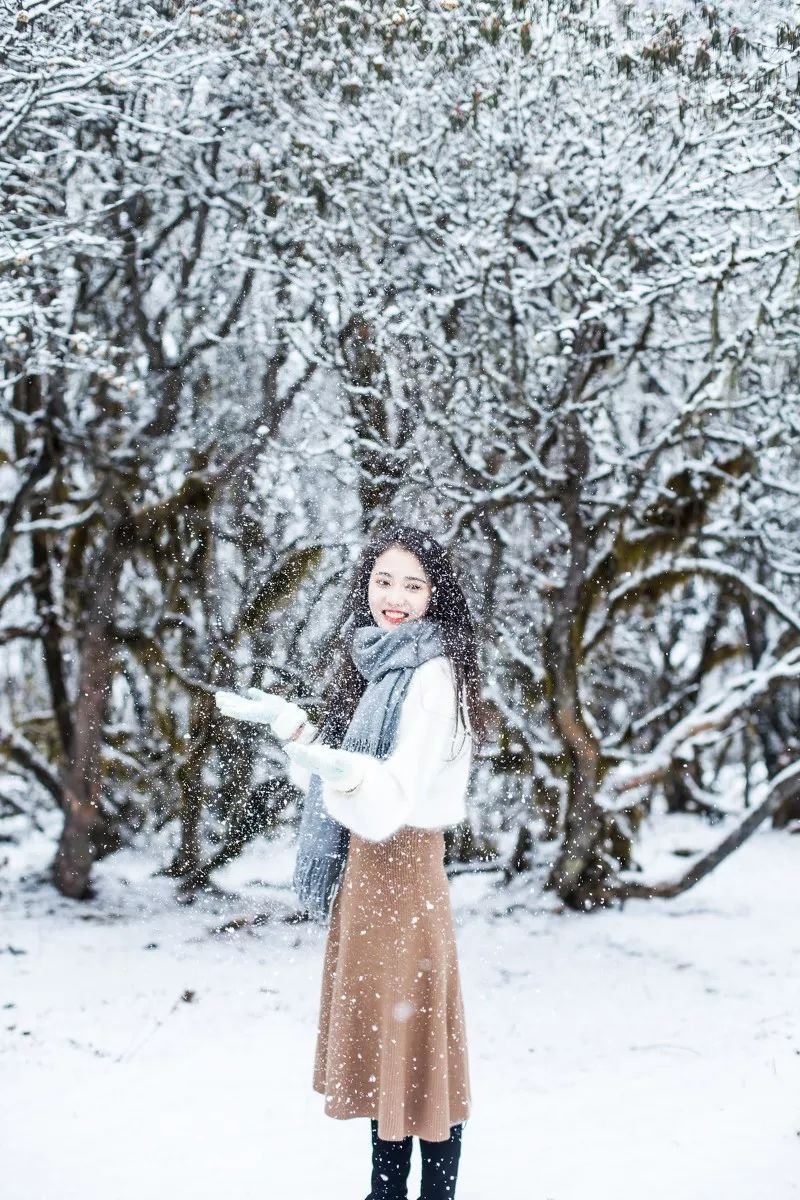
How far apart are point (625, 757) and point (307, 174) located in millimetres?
3186

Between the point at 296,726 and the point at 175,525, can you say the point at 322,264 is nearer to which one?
the point at 175,525

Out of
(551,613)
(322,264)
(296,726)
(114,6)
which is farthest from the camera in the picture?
(551,613)

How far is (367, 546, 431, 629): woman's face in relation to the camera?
2594 mm

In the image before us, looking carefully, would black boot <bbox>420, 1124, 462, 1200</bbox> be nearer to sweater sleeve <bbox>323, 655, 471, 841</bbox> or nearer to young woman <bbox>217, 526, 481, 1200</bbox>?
young woman <bbox>217, 526, 481, 1200</bbox>

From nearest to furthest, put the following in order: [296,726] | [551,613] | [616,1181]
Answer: [296,726], [616,1181], [551,613]

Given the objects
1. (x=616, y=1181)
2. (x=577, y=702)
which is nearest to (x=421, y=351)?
(x=577, y=702)

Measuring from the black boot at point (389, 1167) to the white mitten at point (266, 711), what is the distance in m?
1.03

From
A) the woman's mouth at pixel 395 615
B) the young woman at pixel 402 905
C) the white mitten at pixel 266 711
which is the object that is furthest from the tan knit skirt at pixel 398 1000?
the woman's mouth at pixel 395 615

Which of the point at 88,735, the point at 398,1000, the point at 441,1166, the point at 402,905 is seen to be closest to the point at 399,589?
the point at 402,905

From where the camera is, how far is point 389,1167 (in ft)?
8.18

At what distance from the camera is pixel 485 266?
4.48 m

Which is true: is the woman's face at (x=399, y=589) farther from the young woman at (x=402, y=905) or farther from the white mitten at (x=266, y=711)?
the white mitten at (x=266, y=711)

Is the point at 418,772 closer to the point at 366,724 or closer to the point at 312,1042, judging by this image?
the point at 366,724

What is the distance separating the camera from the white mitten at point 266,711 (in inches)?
96.9
